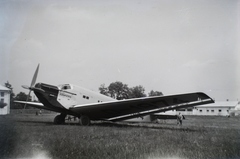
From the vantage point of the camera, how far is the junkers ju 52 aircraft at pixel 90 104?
782 centimetres

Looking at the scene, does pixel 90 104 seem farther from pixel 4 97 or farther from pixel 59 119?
pixel 4 97

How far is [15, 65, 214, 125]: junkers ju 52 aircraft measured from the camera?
7.82 m

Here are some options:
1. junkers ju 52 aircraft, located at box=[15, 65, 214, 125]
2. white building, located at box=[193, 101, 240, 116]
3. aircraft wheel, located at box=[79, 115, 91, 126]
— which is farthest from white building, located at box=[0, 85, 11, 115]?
white building, located at box=[193, 101, 240, 116]

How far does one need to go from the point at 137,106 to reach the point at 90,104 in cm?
191

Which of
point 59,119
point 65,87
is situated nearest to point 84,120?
point 59,119

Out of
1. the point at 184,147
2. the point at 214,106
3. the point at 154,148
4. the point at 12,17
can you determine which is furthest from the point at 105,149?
the point at 214,106

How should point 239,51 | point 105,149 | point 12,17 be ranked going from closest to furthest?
point 105,149
point 12,17
point 239,51

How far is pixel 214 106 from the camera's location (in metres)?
42.5

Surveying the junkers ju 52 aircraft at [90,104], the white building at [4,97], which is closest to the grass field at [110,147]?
the white building at [4,97]

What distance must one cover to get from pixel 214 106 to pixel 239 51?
40227 mm

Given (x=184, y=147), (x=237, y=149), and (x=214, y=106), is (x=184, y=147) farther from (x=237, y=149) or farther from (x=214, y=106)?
(x=214, y=106)

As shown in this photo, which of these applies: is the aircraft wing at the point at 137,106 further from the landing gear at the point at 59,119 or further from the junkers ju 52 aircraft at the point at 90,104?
the landing gear at the point at 59,119

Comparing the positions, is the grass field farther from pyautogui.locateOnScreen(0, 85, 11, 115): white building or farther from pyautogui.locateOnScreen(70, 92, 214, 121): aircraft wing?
pyautogui.locateOnScreen(70, 92, 214, 121): aircraft wing

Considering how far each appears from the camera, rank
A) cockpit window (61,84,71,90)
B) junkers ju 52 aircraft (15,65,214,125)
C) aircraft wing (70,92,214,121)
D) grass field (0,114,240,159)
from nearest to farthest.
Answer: grass field (0,114,240,159) < aircraft wing (70,92,214,121) < junkers ju 52 aircraft (15,65,214,125) < cockpit window (61,84,71,90)
